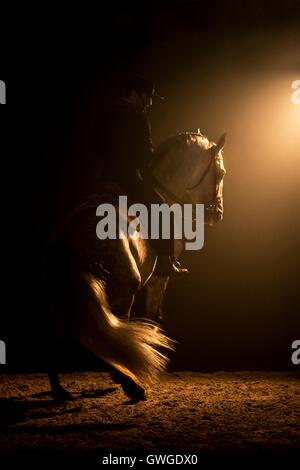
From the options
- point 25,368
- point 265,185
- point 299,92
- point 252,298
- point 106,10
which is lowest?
point 25,368

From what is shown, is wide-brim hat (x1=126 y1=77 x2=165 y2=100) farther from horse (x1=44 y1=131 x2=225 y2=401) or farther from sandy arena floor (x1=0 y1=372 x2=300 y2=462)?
sandy arena floor (x1=0 y1=372 x2=300 y2=462)

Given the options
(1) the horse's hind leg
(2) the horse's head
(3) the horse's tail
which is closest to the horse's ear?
(2) the horse's head

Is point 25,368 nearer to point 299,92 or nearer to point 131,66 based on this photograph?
point 131,66

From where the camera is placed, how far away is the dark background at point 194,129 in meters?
7.47

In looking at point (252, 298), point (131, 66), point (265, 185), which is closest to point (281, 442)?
point (252, 298)

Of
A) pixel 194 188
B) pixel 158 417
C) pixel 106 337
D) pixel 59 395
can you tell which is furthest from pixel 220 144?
pixel 59 395

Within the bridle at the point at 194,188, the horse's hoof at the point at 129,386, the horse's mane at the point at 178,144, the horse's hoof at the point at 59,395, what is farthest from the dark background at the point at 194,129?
the horse's hoof at the point at 129,386

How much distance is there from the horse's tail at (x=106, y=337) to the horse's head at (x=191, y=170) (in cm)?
149

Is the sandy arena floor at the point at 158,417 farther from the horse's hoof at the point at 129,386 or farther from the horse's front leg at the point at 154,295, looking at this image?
the horse's front leg at the point at 154,295

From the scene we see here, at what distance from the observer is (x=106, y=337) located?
17.3ft

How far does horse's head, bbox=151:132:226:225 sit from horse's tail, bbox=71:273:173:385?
1.49 meters
